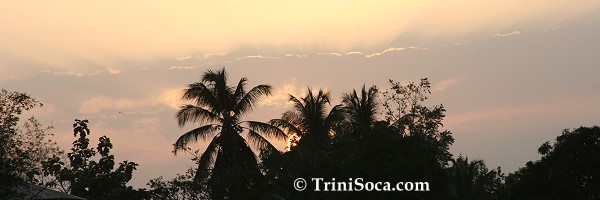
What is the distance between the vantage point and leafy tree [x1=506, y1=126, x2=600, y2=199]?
40188 mm

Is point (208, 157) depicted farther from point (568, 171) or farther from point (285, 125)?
point (568, 171)

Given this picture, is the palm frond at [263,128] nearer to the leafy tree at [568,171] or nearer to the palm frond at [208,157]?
the palm frond at [208,157]

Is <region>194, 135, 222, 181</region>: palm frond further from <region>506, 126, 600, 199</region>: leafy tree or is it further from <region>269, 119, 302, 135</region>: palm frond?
<region>506, 126, 600, 199</region>: leafy tree

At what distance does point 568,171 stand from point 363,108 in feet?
38.5

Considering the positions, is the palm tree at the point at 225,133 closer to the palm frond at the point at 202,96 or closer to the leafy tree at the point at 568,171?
the palm frond at the point at 202,96

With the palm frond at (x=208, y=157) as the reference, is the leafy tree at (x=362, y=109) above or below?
above

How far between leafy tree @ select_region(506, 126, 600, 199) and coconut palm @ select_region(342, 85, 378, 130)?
9.03m
